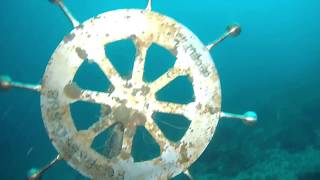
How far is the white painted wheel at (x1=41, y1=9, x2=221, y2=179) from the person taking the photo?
257 centimetres

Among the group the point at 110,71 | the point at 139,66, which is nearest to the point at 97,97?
the point at 110,71

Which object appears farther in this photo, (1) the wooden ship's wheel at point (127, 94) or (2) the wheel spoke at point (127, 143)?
(2) the wheel spoke at point (127, 143)

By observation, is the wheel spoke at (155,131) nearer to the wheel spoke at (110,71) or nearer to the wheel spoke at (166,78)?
the wheel spoke at (166,78)

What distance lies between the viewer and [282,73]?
21500 mm

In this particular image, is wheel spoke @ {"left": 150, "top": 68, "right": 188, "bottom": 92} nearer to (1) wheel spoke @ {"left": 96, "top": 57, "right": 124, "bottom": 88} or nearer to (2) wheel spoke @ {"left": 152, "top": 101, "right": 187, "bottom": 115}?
(2) wheel spoke @ {"left": 152, "top": 101, "right": 187, "bottom": 115}

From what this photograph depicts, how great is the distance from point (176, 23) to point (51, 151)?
14.2 metres

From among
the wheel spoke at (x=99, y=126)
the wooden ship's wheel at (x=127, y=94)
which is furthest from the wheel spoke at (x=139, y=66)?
the wheel spoke at (x=99, y=126)

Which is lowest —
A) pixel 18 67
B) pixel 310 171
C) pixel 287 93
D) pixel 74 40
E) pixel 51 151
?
pixel 310 171

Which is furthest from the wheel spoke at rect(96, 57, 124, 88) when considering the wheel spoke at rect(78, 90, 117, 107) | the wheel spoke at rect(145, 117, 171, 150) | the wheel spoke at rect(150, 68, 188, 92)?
Answer: the wheel spoke at rect(145, 117, 171, 150)

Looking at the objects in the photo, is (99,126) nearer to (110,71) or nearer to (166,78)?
(110,71)

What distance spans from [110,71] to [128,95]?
0.21 meters

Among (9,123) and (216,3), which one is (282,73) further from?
(216,3)

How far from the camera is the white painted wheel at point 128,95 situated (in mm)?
2568

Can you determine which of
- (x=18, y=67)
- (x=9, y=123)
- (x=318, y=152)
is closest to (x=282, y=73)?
(x=318, y=152)
